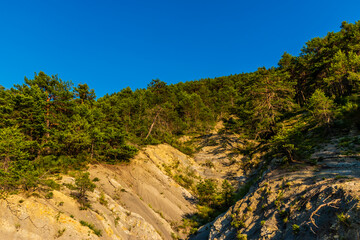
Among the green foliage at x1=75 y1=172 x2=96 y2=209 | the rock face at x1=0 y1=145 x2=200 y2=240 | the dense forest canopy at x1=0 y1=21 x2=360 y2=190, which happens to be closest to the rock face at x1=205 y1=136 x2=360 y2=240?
the dense forest canopy at x1=0 y1=21 x2=360 y2=190

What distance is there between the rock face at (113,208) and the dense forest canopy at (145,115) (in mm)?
2226

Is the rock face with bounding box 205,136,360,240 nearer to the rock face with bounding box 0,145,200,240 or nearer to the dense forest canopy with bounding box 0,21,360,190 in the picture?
the dense forest canopy with bounding box 0,21,360,190

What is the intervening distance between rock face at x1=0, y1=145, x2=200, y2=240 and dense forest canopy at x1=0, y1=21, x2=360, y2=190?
7.30ft

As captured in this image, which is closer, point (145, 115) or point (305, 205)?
point (305, 205)

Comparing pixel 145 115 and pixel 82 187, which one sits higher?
pixel 145 115

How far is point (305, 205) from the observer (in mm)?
11133

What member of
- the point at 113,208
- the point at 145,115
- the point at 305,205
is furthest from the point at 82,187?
the point at 145,115

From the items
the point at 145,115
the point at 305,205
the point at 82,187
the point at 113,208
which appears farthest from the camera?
the point at 145,115

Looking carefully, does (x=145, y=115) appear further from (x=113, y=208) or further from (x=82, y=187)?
(x=82, y=187)

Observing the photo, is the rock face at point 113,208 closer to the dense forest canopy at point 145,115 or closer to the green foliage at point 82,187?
the green foliage at point 82,187

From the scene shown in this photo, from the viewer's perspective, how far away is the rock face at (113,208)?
12562mm

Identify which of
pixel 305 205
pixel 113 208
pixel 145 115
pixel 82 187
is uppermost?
pixel 145 115

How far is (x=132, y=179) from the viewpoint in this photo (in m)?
26.8

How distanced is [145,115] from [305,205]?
121 feet
